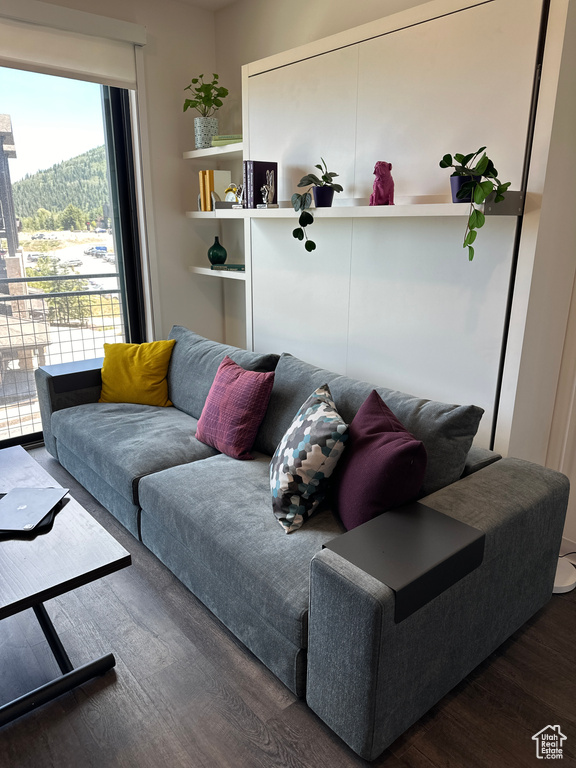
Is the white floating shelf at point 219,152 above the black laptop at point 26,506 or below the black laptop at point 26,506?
above

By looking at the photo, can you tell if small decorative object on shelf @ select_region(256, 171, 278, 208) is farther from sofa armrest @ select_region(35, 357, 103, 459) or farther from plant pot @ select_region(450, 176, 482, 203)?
sofa armrest @ select_region(35, 357, 103, 459)

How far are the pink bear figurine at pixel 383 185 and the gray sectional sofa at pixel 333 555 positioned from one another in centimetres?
76

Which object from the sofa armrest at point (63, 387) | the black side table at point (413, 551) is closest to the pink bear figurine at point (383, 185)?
the black side table at point (413, 551)

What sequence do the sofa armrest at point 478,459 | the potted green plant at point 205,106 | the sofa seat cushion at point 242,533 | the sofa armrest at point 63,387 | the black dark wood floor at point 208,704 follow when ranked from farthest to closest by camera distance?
the potted green plant at point 205,106, the sofa armrest at point 63,387, the sofa armrest at point 478,459, the sofa seat cushion at point 242,533, the black dark wood floor at point 208,704

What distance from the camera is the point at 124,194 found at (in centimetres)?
365

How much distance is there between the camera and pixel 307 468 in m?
1.88

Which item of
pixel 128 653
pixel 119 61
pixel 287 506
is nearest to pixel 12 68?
pixel 119 61

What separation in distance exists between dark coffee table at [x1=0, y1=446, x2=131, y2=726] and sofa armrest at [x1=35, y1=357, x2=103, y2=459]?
1.30 m

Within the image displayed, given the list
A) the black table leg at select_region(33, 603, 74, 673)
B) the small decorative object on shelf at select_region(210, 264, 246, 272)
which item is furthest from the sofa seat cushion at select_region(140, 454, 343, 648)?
the small decorative object on shelf at select_region(210, 264, 246, 272)

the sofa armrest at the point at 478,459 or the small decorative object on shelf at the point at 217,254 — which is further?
the small decorative object on shelf at the point at 217,254

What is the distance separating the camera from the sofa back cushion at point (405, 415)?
1872 millimetres

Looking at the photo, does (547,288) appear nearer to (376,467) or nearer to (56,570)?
(376,467)

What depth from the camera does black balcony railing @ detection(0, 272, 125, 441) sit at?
3.42m

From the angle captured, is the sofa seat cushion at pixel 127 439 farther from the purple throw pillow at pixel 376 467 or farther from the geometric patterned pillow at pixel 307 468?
the purple throw pillow at pixel 376 467
